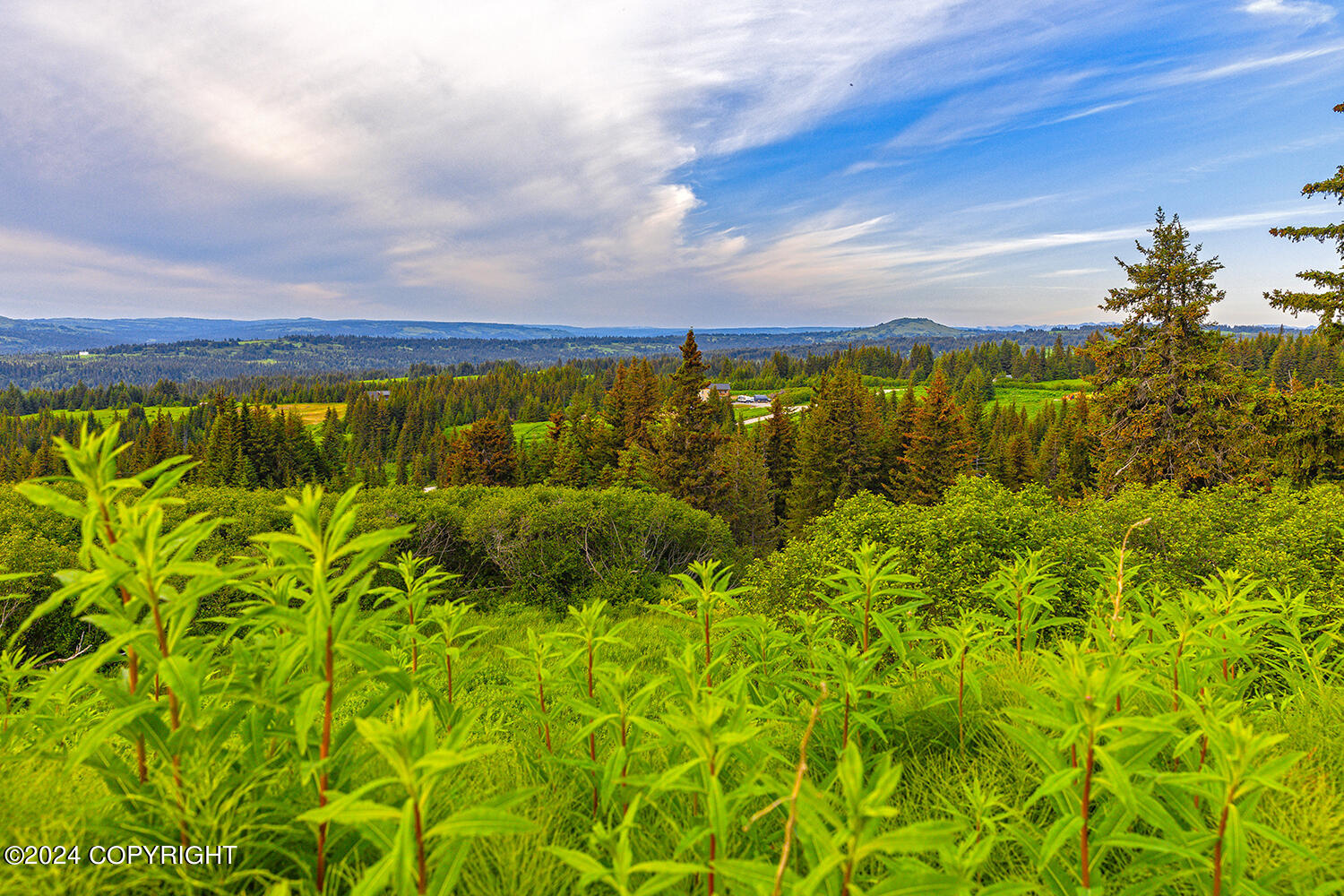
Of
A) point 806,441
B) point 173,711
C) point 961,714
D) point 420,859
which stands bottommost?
point 806,441

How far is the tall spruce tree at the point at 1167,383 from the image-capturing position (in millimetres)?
19656

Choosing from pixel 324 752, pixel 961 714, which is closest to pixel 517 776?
pixel 324 752

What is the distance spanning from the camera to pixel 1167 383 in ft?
67.1

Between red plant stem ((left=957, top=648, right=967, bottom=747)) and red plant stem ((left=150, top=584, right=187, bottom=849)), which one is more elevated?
red plant stem ((left=150, top=584, right=187, bottom=849))

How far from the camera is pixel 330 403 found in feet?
487

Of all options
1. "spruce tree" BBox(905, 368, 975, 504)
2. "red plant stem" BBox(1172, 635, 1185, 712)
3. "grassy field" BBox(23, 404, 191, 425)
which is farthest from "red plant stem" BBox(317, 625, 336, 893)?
"grassy field" BBox(23, 404, 191, 425)

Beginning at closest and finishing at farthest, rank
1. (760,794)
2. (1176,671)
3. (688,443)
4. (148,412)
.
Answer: (760,794), (1176,671), (688,443), (148,412)

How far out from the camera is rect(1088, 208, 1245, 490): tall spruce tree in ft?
64.5

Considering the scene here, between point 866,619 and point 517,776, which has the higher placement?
point 866,619

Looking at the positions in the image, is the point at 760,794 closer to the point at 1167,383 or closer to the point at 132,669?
the point at 132,669

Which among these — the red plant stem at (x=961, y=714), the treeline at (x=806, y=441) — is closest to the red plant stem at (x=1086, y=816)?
the red plant stem at (x=961, y=714)

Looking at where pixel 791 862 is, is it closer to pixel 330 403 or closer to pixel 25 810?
pixel 25 810

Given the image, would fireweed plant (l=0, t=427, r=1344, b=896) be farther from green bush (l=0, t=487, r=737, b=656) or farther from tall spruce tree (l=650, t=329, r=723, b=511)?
tall spruce tree (l=650, t=329, r=723, b=511)

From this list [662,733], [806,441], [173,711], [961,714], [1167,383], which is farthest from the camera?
[806,441]
